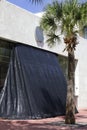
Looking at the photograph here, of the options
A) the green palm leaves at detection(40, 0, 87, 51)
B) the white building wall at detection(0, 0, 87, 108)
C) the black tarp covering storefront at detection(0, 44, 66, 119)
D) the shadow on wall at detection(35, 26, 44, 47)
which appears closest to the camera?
the green palm leaves at detection(40, 0, 87, 51)

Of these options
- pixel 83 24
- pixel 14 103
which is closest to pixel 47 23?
pixel 83 24

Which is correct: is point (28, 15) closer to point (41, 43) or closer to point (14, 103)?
point (41, 43)

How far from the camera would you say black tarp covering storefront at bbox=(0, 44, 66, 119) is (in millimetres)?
17594

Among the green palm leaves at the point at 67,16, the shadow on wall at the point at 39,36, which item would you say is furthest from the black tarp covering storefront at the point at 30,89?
the green palm leaves at the point at 67,16

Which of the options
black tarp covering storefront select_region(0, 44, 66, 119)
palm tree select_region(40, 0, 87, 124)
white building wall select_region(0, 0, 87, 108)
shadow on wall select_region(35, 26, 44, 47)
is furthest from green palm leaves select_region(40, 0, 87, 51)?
shadow on wall select_region(35, 26, 44, 47)

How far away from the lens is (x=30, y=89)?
60.4ft

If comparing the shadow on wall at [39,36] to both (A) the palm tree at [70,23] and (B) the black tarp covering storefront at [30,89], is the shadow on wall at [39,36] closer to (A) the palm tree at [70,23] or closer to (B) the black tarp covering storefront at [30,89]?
(B) the black tarp covering storefront at [30,89]

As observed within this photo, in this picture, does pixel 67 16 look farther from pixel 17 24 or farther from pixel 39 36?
pixel 39 36

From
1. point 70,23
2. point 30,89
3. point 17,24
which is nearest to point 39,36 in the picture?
point 17,24

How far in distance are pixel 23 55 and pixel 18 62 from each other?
27.3 inches

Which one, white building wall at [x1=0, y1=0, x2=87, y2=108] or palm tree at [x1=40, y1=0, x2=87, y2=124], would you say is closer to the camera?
palm tree at [x1=40, y1=0, x2=87, y2=124]

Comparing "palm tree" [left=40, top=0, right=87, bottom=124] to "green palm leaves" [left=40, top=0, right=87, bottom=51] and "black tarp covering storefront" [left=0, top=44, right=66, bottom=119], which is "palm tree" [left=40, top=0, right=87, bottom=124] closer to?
"green palm leaves" [left=40, top=0, right=87, bottom=51]

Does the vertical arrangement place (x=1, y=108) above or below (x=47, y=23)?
below

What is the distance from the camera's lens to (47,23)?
16594mm
